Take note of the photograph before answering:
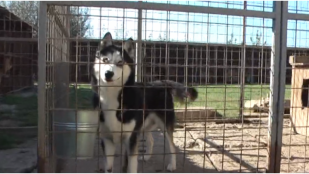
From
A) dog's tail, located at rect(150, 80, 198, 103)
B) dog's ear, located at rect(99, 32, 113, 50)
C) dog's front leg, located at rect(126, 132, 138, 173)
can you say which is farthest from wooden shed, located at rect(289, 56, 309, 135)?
dog's ear, located at rect(99, 32, 113, 50)

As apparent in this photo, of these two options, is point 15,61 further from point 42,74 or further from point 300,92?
point 300,92

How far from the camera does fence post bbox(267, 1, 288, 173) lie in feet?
13.0

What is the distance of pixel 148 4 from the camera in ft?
11.6

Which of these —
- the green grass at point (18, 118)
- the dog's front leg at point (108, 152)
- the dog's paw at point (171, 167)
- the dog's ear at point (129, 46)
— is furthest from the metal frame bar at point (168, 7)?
the green grass at point (18, 118)

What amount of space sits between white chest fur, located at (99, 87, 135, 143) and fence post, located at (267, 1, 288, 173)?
1.66 metres

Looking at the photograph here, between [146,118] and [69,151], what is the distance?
4.30ft

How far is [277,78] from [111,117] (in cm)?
199

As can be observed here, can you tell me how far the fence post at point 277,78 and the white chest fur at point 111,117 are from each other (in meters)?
1.66

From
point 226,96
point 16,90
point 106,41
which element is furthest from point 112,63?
point 16,90

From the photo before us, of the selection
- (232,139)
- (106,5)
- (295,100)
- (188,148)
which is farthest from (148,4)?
(295,100)

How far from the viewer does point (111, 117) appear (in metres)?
4.04

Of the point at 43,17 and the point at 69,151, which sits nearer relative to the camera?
the point at 43,17

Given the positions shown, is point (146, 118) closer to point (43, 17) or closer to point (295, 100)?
point (43, 17)

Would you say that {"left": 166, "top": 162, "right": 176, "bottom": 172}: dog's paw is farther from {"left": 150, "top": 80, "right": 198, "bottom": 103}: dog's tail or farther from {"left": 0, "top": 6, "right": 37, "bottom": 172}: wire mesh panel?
{"left": 0, "top": 6, "right": 37, "bottom": 172}: wire mesh panel
